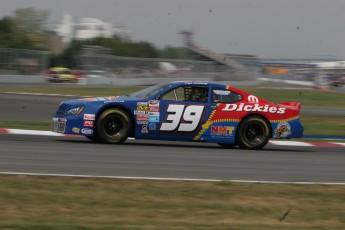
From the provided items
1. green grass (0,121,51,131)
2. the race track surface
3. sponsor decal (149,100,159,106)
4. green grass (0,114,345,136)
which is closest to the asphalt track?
the race track surface

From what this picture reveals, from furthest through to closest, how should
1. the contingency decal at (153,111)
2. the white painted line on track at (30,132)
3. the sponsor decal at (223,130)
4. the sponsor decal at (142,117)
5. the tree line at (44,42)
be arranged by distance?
the tree line at (44,42) → the white painted line on track at (30,132) → the sponsor decal at (223,130) → the contingency decal at (153,111) → the sponsor decal at (142,117)

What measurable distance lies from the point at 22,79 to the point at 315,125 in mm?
30487

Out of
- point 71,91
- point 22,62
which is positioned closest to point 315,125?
point 71,91

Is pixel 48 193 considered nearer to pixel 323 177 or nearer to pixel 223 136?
pixel 323 177

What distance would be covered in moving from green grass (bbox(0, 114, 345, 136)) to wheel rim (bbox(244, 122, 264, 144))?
4802 mm

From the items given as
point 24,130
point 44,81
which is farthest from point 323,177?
point 44,81

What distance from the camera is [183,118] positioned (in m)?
13.3

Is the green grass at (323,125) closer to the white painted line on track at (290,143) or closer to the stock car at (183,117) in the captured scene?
the white painted line on track at (290,143)

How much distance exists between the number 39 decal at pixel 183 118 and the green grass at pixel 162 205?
14.4 feet

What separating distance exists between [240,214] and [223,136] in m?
6.62

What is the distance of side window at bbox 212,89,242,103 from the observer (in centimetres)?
1373

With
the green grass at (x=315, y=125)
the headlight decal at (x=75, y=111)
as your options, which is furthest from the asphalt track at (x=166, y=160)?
the green grass at (x=315, y=125)

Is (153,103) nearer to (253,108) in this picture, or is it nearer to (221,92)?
(221,92)

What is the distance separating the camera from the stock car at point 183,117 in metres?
12.9
